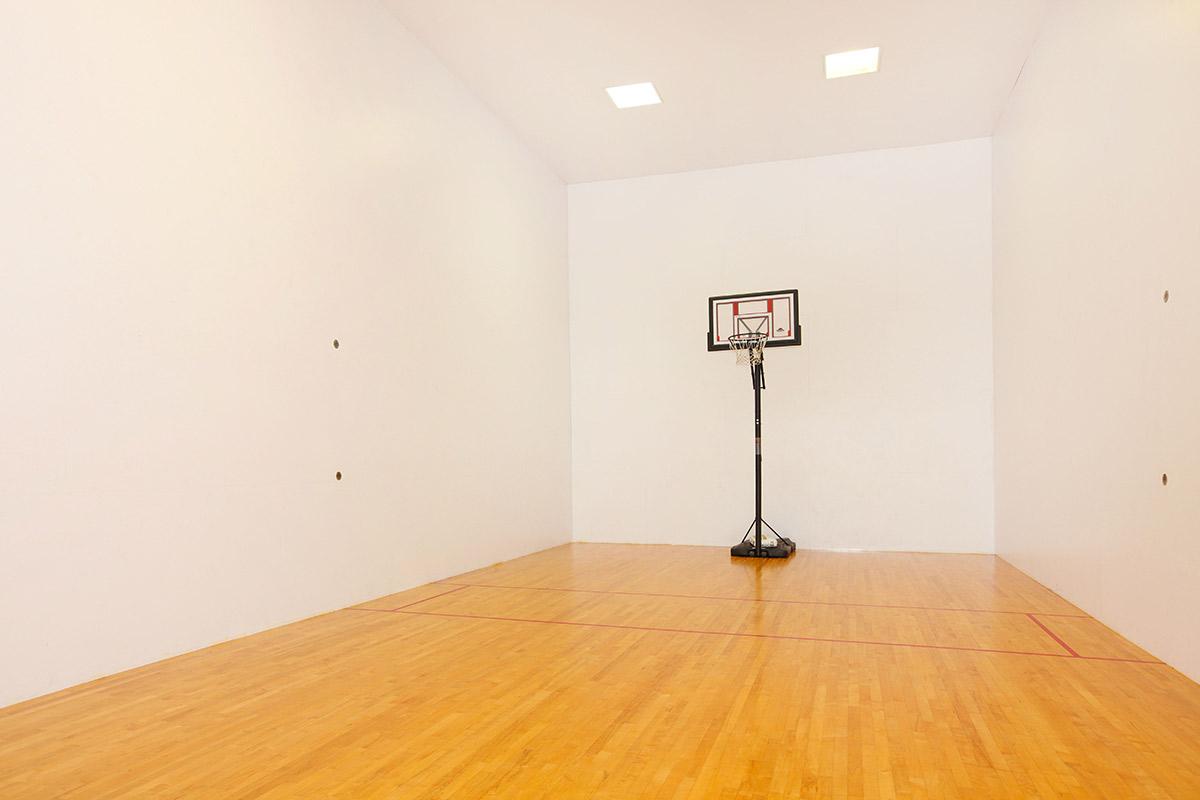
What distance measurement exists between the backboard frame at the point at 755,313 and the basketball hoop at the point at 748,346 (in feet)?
0.35

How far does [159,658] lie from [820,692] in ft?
7.77

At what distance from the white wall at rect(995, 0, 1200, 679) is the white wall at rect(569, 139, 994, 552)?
1.00m

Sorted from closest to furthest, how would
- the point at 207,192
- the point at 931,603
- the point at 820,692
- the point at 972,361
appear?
the point at 820,692
the point at 207,192
the point at 931,603
the point at 972,361

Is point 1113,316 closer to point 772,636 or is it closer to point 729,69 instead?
point 772,636

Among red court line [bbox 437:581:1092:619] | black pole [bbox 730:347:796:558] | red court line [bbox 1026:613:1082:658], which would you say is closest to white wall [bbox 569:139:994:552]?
black pole [bbox 730:347:796:558]

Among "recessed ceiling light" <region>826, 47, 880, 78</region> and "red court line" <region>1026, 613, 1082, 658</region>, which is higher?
"recessed ceiling light" <region>826, 47, 880, 78</region>

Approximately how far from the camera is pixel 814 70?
17.5 feet

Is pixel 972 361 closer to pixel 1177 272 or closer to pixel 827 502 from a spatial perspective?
pixel 827 502

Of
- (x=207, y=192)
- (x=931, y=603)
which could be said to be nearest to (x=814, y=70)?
(x=931, y=603)

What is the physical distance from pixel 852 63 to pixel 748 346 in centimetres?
219

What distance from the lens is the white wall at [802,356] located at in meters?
6.44

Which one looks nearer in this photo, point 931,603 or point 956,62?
point 931,603

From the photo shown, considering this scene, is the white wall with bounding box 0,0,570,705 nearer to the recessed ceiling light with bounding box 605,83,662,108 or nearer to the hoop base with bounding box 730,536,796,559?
the recessed ceiling light with bounding box 605,83,662,108

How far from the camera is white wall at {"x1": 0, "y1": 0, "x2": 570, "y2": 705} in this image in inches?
105
